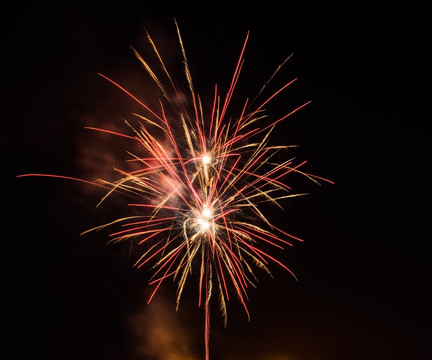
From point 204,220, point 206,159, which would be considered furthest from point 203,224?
point 206,159

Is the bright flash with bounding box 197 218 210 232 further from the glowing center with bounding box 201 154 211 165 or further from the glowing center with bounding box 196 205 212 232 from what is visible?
the glowing center with bounding box 201 154 211 165

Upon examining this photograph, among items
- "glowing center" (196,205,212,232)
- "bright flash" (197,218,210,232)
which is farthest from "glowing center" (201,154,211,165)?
"bright flash" (197,218,210,232)

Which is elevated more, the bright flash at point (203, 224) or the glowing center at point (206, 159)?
the glowing center at point (206, 159)

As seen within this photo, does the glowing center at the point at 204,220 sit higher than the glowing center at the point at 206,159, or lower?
lower

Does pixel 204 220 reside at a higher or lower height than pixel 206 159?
lower

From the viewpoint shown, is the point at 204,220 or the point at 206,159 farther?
the point at 204,220

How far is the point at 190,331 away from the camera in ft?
34.5

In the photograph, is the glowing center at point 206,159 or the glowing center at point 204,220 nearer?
the glowing center at point 206,159

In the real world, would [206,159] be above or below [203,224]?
above

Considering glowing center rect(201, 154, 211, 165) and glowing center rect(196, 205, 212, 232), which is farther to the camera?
glowing center rect(196, 205, 212, 232)

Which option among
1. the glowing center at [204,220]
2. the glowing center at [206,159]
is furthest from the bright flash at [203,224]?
the glowing center at [206,159]

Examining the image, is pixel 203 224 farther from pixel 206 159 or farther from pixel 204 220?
pixel 206 159

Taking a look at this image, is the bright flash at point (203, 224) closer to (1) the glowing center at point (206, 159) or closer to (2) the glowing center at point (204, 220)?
(2) the glowing center at point (204, 220)

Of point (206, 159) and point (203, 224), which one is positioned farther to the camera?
point (203, 224)
